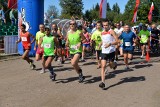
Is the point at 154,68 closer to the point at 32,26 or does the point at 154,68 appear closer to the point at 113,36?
the point at 113,36

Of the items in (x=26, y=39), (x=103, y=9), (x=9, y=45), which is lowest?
(x=9, y=45)

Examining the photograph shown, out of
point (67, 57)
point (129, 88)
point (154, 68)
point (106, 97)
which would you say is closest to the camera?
point (106, 97)

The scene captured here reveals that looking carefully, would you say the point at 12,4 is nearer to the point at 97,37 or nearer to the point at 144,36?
the point at 144,36

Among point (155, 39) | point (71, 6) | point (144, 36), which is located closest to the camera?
point (144, 36)

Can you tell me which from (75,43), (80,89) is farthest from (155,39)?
(80,89)

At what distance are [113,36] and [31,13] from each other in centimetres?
845

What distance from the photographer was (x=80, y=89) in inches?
367

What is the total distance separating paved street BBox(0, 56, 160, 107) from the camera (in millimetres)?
7883

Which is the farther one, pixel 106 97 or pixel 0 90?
pixel 0 90

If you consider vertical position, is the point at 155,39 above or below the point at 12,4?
below

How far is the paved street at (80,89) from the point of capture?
7883mm

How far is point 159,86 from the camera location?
9.64 metres

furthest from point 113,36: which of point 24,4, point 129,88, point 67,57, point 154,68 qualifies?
point 24,4

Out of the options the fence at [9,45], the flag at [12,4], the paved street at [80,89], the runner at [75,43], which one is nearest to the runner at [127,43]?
the paved street at [80,89]
